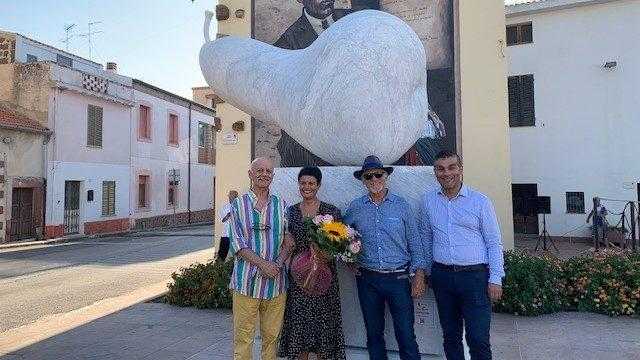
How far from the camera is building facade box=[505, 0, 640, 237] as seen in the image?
12.0 meters

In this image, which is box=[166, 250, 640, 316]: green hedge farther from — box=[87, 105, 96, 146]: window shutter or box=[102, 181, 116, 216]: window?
box=[102, 181, 116, 216]: window

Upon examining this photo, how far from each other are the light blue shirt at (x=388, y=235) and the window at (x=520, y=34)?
40.7ft

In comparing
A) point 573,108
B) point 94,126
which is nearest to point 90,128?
point 94,126

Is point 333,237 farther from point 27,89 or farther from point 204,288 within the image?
point 27,89

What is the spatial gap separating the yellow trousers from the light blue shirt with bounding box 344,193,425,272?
1.90 feet

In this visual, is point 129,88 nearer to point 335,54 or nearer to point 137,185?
point 137,185

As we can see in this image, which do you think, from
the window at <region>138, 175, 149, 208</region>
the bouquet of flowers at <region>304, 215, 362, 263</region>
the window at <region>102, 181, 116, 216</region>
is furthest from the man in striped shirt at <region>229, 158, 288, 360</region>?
the window at <region>138, 175, 149, 208</region>

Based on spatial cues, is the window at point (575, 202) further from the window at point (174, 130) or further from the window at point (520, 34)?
the window at point (174, 130)

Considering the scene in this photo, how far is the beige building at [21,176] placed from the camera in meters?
15.5

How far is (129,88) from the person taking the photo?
69.0ft

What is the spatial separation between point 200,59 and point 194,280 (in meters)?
3.59

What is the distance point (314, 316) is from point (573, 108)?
1221 centimetres

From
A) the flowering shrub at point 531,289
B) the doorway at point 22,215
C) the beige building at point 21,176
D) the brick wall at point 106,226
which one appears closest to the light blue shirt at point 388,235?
the flowering shrub at point 531,289

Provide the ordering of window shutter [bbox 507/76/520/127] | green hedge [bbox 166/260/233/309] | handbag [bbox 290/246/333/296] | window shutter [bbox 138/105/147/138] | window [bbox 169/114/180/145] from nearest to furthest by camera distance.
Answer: handbag [bbox 290/246/333/296], green hedge [bbox 166/260/233/309], window shutter [bbox 507/76/520/127], window shutter [bbox 138/105/147/138], window [bbox 169/114/180/145]
